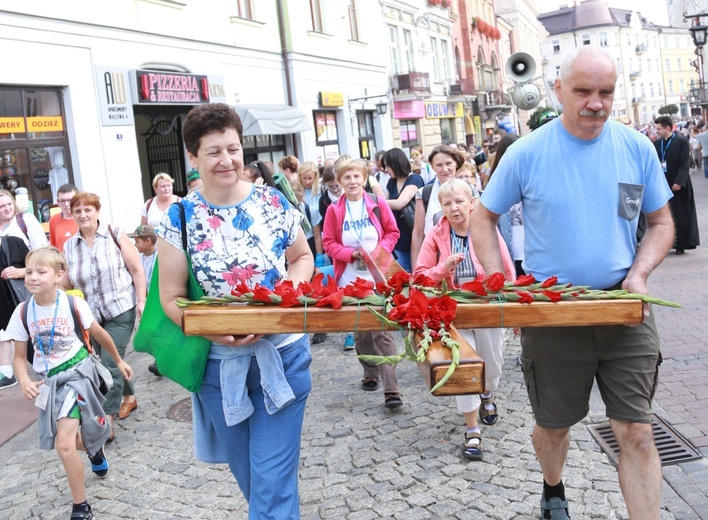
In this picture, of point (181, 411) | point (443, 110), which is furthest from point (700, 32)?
point (181, 411)

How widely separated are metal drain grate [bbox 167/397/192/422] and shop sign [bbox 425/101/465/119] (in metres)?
25.8

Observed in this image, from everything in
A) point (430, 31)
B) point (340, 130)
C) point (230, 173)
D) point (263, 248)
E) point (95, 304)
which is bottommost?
point (95, 304)

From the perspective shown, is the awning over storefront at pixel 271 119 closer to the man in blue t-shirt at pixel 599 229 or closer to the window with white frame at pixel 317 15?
the window with white frame at pixel 317 15

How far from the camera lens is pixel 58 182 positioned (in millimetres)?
12383

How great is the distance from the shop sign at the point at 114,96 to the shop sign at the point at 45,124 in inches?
30.5

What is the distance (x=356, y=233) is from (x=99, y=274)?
1.95 m

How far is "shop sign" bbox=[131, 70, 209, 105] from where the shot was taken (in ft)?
45.2

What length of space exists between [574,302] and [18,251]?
665cm

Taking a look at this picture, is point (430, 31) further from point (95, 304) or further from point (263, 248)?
point (263, 248)

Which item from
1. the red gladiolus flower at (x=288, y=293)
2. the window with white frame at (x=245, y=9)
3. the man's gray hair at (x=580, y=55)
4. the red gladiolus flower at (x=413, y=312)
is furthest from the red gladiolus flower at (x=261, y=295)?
the window with white frame at (x=245, y=9)

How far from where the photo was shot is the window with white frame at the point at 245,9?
58.1 ft

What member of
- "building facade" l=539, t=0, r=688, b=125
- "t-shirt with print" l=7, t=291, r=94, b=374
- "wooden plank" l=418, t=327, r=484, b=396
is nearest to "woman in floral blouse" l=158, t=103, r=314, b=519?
"wooden plank" l=418, t=327, r=484, b=396

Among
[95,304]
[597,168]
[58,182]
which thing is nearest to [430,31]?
[58,182]

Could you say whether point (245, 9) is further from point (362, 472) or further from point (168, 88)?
point (362, 472)
